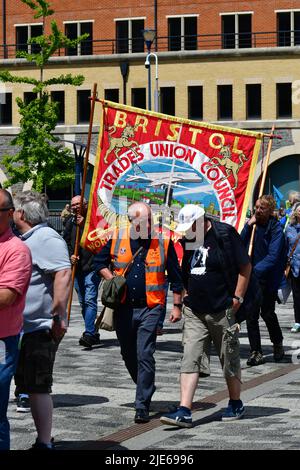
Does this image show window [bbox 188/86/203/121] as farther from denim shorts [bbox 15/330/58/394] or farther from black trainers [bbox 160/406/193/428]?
denim shorts [bbox 15/330/58/394]

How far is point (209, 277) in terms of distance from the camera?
10.3 meters

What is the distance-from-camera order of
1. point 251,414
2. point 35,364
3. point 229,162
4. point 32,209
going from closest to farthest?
point 35,364, point 32,209, point 251,414, point 229,162

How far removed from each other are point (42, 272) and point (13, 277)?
1.50 m

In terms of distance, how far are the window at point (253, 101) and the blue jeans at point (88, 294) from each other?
130 ft

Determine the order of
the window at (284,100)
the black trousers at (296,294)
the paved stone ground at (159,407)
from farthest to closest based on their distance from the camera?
the window at (284,100)
the black trousers at (296,294)
the paved stone ground at (159,407)

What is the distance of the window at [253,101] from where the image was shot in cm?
5500

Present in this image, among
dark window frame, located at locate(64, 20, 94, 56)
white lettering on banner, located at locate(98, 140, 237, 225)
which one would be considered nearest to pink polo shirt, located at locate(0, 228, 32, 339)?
white lettering on banner, located at locate(98, 140, 237, 225)

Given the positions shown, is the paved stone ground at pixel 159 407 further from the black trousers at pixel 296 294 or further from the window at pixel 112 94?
the window at pixel 112 94

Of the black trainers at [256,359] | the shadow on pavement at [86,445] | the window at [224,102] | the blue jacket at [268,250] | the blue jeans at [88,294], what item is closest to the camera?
the shadow on pavement at [86,445]

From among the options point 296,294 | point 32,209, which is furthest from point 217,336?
point 296,294

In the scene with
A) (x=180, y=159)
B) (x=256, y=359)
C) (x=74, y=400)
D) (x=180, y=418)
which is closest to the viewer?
(x=180, y=418)

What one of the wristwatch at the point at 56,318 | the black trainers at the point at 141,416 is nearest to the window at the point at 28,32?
the black trainers at the point at 141,416

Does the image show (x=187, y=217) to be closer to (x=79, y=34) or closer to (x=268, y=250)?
(x=268, y=250)
